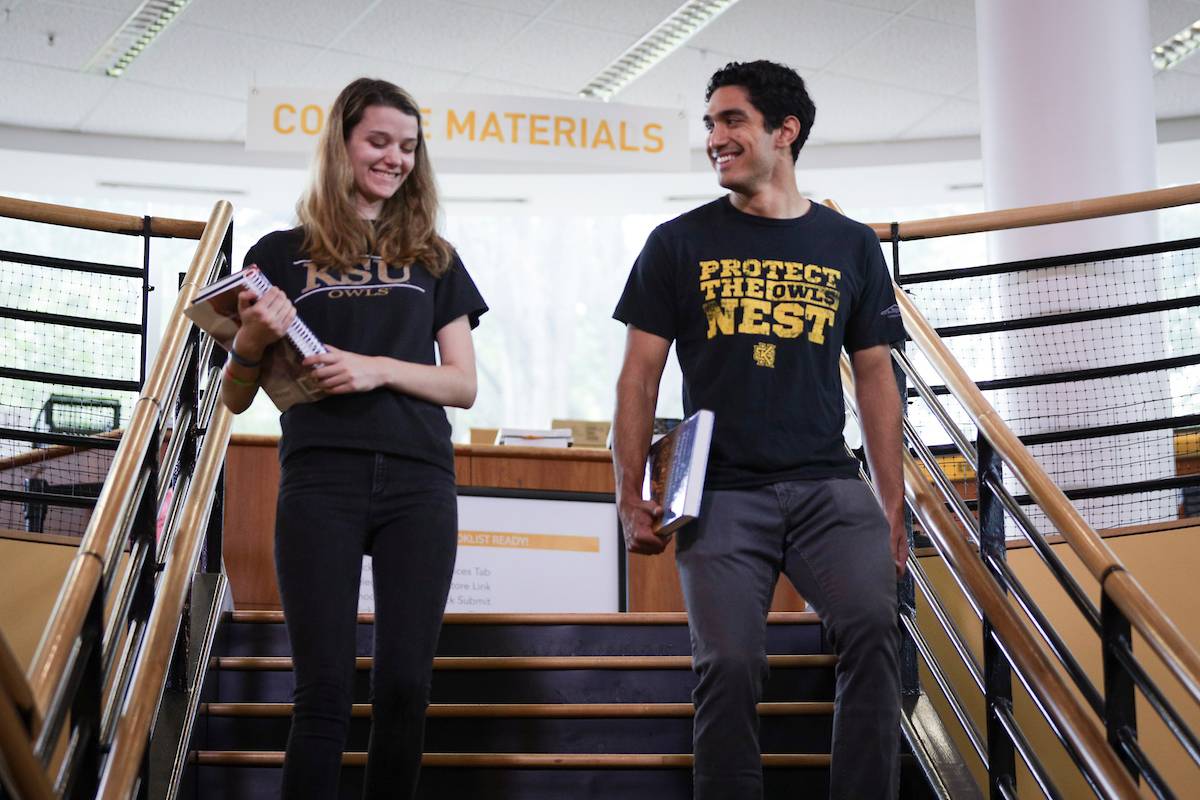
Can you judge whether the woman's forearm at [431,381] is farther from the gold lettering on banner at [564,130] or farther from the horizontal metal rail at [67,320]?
the gold lettering on banner at [564,130]

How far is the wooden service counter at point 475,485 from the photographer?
209 inches

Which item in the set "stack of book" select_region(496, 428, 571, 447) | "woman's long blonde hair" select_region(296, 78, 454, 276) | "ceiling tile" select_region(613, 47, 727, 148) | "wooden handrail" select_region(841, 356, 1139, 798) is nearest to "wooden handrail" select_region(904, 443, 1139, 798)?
"wooden handrail" select_region(841, 356, 1139, 798)

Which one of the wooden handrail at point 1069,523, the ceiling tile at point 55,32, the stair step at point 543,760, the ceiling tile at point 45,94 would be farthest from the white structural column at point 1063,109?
the ceiling tile at point 45,94

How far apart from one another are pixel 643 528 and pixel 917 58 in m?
6.41

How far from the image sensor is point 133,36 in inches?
314

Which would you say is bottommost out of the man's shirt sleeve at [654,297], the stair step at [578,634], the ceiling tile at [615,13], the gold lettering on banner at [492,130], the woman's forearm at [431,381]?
the stair step at [578,634]

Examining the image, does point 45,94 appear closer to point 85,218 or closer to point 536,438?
point 536,438

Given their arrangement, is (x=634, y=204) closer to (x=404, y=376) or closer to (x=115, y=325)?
(x=115, y=325)

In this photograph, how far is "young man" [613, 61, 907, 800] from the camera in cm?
240

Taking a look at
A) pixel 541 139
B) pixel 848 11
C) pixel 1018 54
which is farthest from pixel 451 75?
pixel 1018 54

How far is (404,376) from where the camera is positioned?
2.51 meters

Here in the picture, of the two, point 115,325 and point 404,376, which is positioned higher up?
point 115,325

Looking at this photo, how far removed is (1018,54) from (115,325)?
354 cm

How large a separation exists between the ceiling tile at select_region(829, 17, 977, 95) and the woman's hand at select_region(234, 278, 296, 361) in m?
6.14
